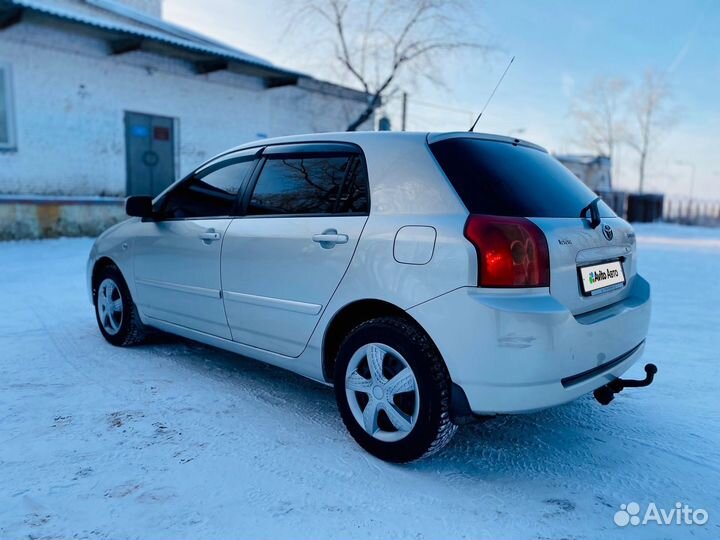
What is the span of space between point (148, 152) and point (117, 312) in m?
9.63

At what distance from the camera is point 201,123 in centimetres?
1368

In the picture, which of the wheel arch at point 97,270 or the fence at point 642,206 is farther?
the fence at point 642,206

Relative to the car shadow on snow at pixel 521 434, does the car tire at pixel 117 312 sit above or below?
above

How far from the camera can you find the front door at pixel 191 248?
3369mm

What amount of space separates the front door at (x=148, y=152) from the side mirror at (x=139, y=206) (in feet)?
30.7

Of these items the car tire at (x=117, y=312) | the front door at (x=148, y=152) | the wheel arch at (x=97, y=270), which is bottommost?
the car tire at (x=117, y=312)

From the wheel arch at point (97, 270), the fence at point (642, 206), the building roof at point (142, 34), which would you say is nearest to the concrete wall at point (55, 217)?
the building roof at point (142, 34)

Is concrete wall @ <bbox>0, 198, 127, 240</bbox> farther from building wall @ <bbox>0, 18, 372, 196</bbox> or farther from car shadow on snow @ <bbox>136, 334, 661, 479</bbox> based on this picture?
car shadow on snow @ <bbox>136, 334, 661, 479</bbox>

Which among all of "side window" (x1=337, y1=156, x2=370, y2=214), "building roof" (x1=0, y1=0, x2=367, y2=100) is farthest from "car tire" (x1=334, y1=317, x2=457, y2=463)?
"building roof" (x1=0, y1=0, x2=367, y2=100)

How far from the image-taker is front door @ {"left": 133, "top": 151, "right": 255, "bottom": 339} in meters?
3.37

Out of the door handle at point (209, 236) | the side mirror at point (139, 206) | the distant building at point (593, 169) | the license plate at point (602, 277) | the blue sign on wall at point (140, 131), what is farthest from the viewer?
the distant building at point (593, 169)

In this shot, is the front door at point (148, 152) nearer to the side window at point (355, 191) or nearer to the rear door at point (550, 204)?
the side window at point (355, 191)

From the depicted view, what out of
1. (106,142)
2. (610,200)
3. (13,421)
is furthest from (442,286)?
(610,200)

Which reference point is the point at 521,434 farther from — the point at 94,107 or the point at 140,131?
the point at 140,131
